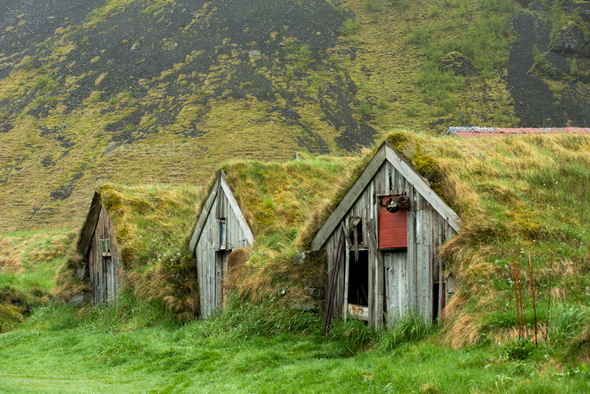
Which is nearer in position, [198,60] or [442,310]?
[442,310]

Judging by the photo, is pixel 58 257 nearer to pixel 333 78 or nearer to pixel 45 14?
pixel 333 78

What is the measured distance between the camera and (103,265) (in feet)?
64.2

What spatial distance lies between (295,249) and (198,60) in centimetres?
6941

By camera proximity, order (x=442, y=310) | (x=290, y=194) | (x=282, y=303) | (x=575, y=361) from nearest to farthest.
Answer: (x=575, y=361), (x=442, y=310), (x=282, y=303), (x=290, y=194)

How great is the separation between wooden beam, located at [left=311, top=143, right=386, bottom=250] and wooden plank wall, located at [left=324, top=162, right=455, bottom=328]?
106 millimetres

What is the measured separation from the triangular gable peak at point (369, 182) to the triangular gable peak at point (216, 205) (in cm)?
288

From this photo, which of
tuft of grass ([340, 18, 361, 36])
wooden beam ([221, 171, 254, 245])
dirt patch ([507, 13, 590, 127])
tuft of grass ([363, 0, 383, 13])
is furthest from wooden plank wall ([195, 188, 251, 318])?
tuft of grass ([363, 0, 383, 13])

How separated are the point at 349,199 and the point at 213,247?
19.0 ft

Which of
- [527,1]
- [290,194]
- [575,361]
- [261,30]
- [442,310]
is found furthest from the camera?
[527,1]

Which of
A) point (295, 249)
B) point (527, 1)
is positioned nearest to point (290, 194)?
point (295, 249)

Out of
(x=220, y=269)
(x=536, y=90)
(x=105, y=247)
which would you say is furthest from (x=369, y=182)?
(x=536, y=90)

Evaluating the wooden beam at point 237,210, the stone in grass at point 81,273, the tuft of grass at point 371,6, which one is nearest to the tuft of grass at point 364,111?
the tuft of grass at point 371,6

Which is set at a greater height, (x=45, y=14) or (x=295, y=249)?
(x=45, y=14)

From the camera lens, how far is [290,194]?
630 inches
